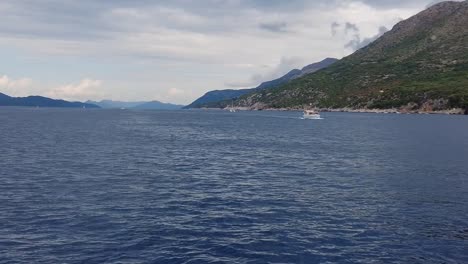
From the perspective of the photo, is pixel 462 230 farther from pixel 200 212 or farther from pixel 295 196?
pixel 200 212

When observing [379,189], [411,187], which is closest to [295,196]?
[379,189]

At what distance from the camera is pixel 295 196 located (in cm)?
5972

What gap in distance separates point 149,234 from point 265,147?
83.3 m

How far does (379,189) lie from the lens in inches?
2581

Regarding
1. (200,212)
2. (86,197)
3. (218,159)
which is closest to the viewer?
(200,212)

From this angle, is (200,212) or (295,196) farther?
(295,196)

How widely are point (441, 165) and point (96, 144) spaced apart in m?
88.1

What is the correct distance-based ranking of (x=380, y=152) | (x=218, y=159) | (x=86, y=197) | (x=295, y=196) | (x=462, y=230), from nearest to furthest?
1. (x=462, y=230)
2. (x=86, y=197)
3. (x=295, y=196)
4. (x=218, y=159)
5. (x=380, y=152)

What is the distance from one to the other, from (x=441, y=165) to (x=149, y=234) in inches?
2794

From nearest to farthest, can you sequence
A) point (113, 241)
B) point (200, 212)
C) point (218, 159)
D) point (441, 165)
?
point (113, 241), point (200, 212), point (441, 165), point (218, 159)

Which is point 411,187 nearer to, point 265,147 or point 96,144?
point 265,147

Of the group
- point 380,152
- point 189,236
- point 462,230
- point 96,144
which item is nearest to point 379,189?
point 462,230

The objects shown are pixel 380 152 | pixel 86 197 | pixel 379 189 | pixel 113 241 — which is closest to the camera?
pixel 113 241

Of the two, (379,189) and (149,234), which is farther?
(379,189)
